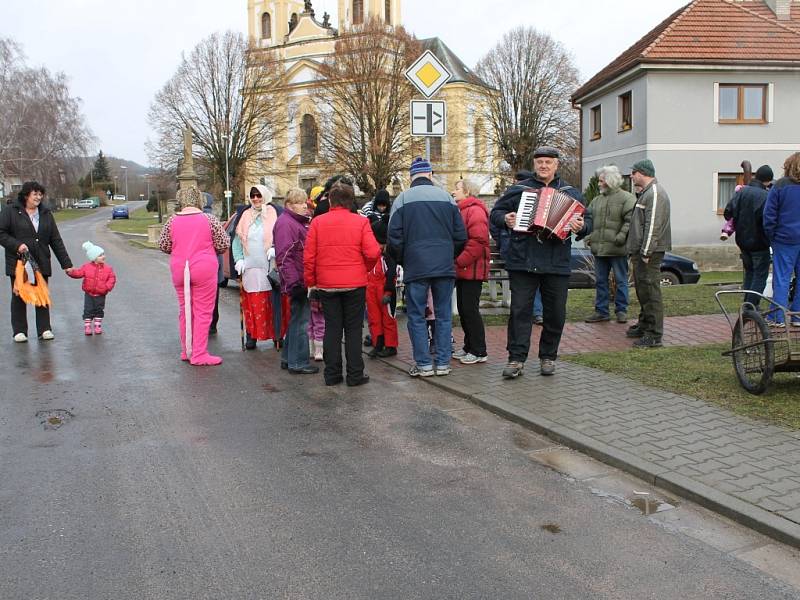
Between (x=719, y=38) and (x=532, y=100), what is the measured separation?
2488 cm

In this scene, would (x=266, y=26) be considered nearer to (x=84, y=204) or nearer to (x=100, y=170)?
(x=84, y=204)

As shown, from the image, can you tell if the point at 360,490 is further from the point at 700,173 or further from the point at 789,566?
the point at 700,173

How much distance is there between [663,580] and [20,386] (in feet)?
20.4

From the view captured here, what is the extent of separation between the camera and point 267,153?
60781 millimetres

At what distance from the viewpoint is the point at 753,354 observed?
21.2 feet

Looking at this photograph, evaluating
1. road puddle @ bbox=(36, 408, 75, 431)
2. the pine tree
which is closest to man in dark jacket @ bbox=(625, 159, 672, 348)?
road puddle @ bbox=(36, 408, 75, 431)

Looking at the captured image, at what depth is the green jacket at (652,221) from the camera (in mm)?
8391

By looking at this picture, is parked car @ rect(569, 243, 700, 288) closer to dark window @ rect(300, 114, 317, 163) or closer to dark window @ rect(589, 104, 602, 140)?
dark window @ rect(589, 104, 602, 140)

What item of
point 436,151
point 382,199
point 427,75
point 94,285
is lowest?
point 94,285

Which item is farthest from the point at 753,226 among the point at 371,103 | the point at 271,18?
the point at 271,18

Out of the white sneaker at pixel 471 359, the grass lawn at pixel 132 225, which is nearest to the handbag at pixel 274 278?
the white sneaker at pixel 471 359

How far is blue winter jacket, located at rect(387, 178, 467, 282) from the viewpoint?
7539 mm

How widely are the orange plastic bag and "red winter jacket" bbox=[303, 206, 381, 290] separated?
4449 millimetres

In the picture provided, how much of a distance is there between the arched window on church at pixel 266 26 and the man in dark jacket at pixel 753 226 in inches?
2813
